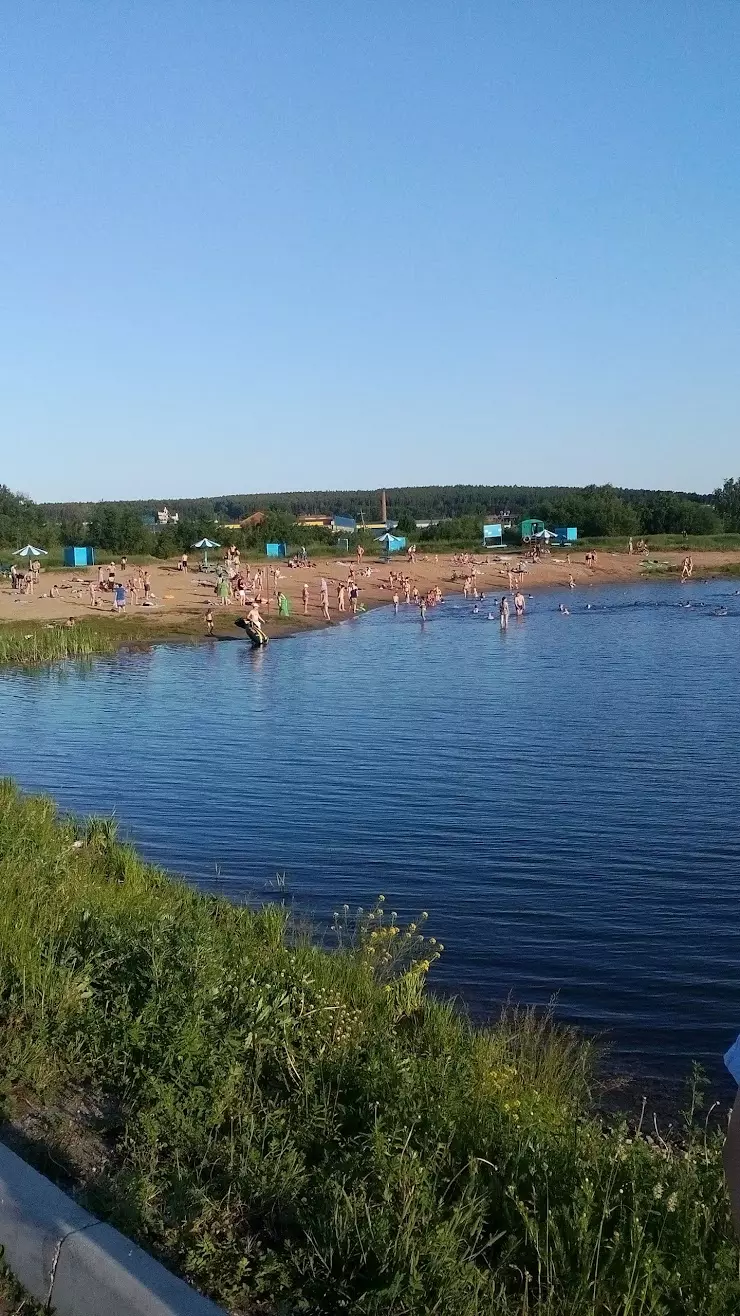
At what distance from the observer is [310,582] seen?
72188mm

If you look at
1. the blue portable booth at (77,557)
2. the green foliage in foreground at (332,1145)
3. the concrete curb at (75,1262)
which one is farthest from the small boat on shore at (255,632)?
the concrete curb at (75,1262)

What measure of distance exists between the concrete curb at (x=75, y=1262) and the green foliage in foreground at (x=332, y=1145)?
1.00ft

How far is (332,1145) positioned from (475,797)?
1452 cm

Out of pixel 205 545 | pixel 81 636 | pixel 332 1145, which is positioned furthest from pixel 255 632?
pixel 332 1145

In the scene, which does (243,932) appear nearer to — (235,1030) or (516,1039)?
(516,1039)

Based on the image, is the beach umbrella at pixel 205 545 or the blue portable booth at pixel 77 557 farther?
the beach umbrella at pixel 205 545

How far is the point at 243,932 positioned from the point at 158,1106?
406 cm

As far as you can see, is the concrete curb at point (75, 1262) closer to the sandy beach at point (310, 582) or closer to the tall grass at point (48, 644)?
the tall grass at point (48, 644)

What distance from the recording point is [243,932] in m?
9.30

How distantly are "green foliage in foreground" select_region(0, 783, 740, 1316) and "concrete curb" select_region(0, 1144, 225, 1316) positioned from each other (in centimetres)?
31

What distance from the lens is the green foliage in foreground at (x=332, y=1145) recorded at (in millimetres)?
4090

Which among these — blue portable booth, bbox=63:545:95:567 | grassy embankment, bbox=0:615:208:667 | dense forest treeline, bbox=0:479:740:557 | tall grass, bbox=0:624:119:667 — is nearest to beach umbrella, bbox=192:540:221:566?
dense forest treeline, bbox=0:479:740:557

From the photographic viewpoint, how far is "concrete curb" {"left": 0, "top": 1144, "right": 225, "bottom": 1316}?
3.88 meters

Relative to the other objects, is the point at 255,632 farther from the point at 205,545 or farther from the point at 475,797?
the point at 205,545
